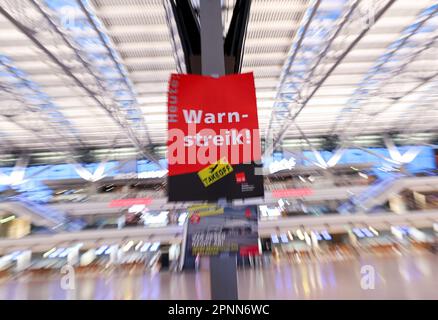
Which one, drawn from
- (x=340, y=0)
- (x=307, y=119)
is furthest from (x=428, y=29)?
(x=307, y=119)

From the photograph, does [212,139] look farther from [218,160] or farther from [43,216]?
[43,216]

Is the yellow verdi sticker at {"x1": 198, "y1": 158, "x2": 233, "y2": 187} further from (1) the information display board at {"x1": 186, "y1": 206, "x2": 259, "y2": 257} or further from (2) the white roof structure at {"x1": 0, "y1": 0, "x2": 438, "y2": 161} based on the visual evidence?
(2) the white roof structure at {"x1": 0, "y1": 0, "x2": 438, "y2": 161}

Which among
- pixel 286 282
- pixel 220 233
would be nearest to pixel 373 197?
pixel 286 282

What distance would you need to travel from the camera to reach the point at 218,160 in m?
1.42

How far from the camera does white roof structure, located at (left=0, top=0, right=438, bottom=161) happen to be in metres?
8.77

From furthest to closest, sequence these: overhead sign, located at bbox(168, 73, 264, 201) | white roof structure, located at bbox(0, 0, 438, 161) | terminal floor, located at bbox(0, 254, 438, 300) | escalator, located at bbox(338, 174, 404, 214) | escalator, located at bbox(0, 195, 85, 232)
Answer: escalator, located at bbox(338, 174, 404, 214), white roof structure, located at bbox(0, 0, 438, 161), escalator, located at bbox(0, 195, 85, 232), terminal floor, located at bbox(0, 254, 438, 300), overhead sign, located at bbox(168, 73, 264, 201)

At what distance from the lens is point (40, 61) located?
11484 mm

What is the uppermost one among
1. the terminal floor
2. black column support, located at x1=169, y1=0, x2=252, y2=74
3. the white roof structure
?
the white roof structure

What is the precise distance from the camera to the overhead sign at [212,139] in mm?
1389

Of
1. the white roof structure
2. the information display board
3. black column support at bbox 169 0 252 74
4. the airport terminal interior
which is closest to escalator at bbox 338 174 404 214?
the airport terminal interior

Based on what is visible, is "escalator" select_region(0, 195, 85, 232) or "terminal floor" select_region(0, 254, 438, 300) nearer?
"terminal floor" select_region(0, 254, 438, 300)

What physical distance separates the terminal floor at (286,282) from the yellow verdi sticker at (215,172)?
88.6 inches

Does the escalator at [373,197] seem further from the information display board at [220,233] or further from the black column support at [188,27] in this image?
the information display board at [220,233]
